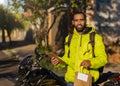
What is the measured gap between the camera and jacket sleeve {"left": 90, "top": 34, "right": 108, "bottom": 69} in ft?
16.5

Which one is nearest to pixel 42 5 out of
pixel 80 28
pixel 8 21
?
pixel 80 28

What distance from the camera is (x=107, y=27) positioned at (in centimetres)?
2205

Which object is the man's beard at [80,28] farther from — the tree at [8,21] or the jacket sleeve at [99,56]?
the tree at [8,21]

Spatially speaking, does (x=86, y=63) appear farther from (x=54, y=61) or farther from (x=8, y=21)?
(x=8, y=21)

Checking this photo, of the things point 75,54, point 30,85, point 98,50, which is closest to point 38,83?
point 30,85

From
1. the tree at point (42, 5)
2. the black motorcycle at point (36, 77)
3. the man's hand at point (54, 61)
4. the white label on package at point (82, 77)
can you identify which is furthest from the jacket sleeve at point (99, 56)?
the tree at point (42, 5)

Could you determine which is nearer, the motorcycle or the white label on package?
the white label on package

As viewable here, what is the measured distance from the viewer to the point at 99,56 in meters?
5.08

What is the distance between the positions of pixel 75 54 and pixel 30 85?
2.90 ft

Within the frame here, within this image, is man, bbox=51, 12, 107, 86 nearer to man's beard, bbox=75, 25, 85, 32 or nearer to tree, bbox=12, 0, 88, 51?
man's beard, bbox=75, 25, 85, 32

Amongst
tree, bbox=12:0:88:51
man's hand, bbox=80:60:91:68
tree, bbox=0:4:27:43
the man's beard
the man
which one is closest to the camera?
man's hand, bbox=80:60:91:68

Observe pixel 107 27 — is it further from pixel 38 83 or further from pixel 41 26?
pixel 38 83

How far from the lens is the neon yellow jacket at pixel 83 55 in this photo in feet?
16.6

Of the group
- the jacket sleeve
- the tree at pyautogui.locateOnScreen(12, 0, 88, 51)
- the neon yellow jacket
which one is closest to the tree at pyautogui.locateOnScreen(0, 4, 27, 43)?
the tree at pyautogui.locateOnScreen(12, 0, 88, 51)
